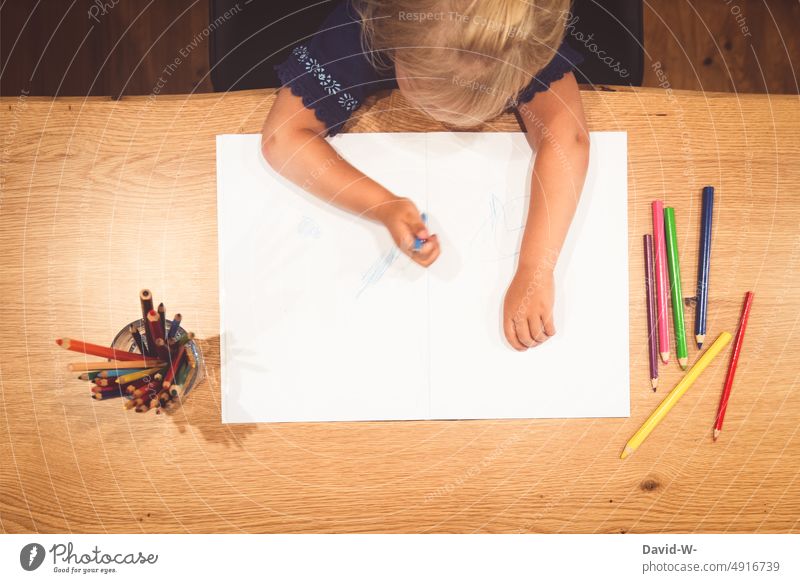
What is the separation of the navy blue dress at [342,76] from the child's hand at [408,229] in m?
0.08

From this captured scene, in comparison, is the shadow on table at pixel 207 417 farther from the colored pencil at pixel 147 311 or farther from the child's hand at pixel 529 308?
the child's hand at pixel 529 308

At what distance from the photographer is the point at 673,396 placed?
501 mm

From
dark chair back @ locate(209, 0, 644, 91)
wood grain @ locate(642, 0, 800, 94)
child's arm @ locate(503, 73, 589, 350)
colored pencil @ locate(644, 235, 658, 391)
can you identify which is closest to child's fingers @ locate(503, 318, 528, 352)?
child's arm @ locate(503, 73, 589, 350)

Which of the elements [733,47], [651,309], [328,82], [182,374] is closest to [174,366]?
[182,374]

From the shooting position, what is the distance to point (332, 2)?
0.53 meters

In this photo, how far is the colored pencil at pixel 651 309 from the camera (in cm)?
50

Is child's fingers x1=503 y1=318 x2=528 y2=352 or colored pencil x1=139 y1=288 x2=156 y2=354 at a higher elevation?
colored pencil x1=139 y1=288 x2=156 y2=354

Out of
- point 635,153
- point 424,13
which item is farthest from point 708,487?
point 424,13

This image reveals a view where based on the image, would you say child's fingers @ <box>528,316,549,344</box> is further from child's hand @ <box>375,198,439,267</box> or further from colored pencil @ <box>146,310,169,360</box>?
colored pencil @ <box>146,310,169,360</box>

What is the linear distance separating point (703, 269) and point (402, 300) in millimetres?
256

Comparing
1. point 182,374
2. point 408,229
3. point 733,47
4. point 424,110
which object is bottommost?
point 182,374

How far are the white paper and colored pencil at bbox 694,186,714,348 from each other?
0.21 ft

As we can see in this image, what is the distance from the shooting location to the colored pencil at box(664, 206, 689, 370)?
0.50m

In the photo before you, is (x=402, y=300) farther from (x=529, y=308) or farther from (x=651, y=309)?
(x=651, y=309)
